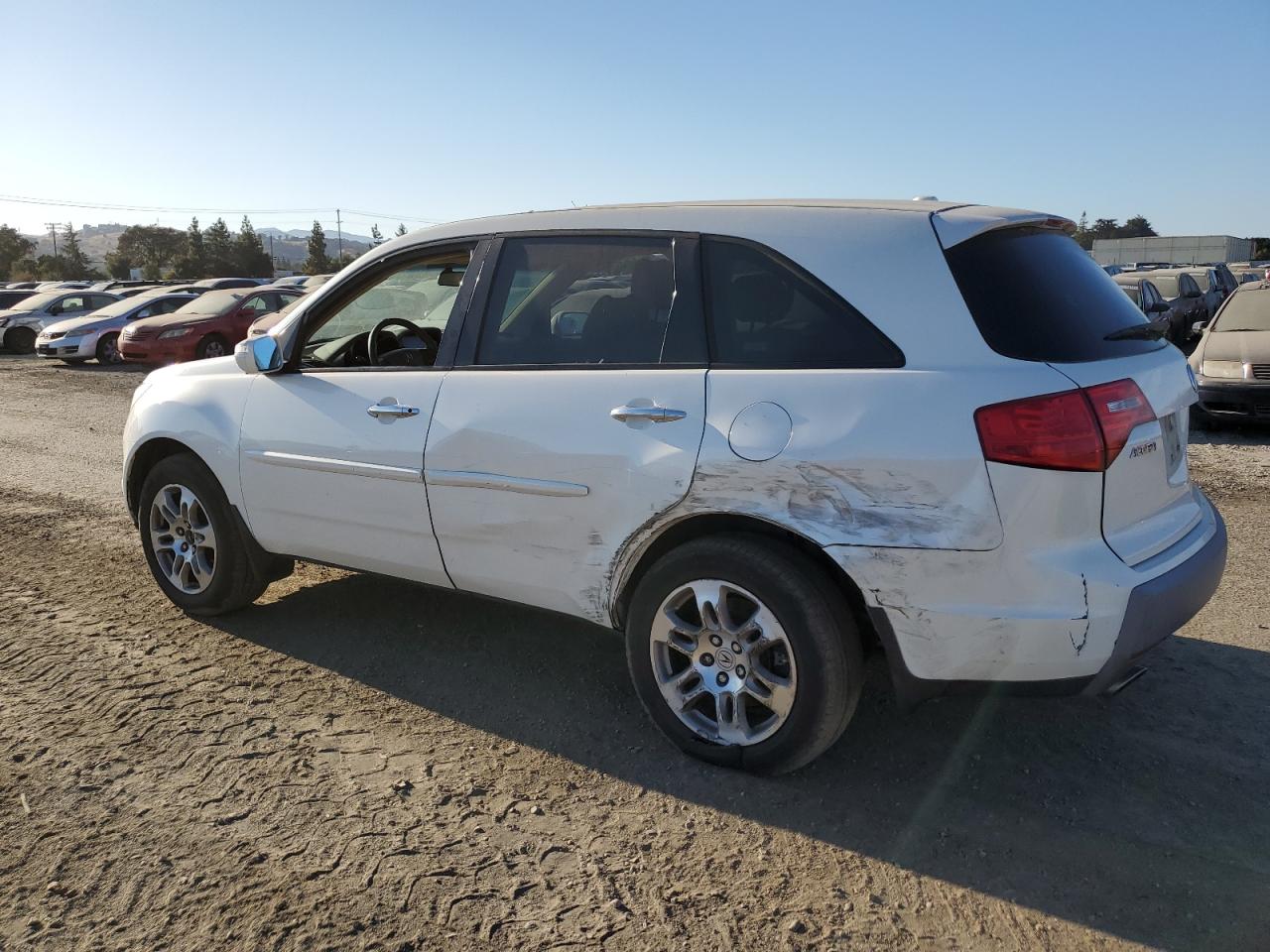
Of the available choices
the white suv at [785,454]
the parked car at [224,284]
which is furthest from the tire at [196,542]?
the parked car at [224,284]

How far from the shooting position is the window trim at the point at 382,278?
13.0 ft

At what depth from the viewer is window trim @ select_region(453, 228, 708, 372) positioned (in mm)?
3438

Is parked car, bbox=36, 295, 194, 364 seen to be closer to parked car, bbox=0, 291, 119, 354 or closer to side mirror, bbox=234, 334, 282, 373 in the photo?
parked car, bbox=0, 291, 119, 354

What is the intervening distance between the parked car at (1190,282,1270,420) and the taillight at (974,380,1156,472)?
722 centimetres

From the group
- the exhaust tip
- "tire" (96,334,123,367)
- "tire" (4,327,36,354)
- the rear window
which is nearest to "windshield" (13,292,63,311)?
"tire" (4,327,36,354)

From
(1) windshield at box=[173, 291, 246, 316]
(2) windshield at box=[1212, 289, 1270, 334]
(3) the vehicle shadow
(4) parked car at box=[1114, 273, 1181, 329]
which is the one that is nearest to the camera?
(3) the vehicle shadow

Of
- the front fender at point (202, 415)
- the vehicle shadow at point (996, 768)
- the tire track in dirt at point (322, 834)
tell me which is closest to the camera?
the tire track in dirt at point (322, 834)

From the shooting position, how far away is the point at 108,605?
16.6ft

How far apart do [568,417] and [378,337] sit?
1526mm

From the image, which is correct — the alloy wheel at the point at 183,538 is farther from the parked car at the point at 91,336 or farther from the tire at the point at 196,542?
the parked car at the point at 91,336

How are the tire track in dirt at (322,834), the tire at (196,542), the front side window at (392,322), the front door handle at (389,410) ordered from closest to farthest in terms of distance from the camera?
the tire track in dirt at (322,834) → the front door handle at (389,410) → the front side window at (392,322) → the tire at (196,542)

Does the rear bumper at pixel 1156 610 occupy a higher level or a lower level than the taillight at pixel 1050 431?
lower

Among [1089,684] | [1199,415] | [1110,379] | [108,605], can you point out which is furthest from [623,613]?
[1199,415]

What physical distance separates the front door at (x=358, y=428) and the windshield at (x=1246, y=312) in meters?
9.11
